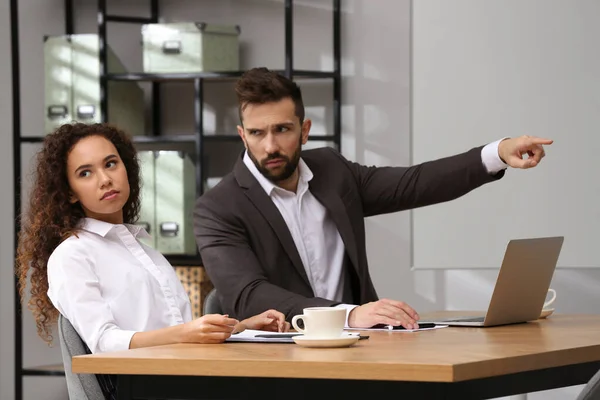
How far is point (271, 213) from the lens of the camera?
2490mm

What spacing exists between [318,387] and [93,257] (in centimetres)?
66

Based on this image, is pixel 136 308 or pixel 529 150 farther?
pixel 529 150

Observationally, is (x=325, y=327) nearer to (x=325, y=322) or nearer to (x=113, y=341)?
(x=325, y=322)

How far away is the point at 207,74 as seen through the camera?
391 centimetres

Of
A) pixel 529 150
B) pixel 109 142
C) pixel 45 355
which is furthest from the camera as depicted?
pixel 45 355

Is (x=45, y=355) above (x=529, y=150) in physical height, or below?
below

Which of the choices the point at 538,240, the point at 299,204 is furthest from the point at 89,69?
the point at 538,240

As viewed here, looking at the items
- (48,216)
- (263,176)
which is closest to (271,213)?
(263,176)

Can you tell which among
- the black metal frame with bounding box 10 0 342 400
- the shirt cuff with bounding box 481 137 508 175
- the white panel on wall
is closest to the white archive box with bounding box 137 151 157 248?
the black metal frame with bounding box 10 0 342 400

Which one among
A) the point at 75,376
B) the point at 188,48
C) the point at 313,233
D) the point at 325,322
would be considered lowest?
the point at 75,376

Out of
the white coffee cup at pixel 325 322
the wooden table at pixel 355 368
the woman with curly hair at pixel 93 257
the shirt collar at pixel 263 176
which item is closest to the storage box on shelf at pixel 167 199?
the shirt collar at pixel 263 176

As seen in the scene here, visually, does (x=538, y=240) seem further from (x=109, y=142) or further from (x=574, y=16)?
(x=574, y=16)

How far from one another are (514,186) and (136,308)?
2.00 metres

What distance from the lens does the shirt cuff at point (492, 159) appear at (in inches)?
96.3
